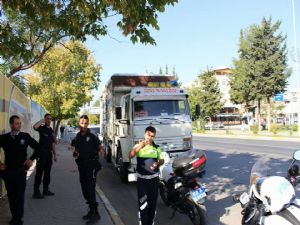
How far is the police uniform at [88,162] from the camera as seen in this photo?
7230 mm

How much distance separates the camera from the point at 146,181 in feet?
20.4

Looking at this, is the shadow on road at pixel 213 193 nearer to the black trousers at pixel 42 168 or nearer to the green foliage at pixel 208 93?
the black trousers at pixel 42 168

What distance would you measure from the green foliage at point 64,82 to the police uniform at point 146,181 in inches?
892

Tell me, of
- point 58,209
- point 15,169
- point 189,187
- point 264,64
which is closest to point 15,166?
point 15,169

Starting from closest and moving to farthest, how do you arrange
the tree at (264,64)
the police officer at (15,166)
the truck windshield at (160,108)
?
1. the police officer at (15,166)
2. the truck windshield at (160,108)
3. the tree at (264,64)

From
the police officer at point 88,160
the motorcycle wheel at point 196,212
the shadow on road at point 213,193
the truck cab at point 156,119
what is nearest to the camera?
the motorcycle wheel at point 196,212

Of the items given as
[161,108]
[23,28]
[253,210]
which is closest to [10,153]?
[253,210]

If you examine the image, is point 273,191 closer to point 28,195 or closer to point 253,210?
point 253,210

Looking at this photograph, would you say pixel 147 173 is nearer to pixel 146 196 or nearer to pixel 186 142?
pixel 146 196

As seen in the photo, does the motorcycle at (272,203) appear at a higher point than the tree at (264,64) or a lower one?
lower

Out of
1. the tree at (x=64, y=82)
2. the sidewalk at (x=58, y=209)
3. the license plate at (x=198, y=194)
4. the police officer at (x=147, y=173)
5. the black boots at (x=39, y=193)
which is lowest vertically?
the sidewalk at (x=58, y=209)

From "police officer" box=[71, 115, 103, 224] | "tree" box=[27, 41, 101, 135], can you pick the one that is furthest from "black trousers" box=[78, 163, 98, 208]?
"tree" box=[27, 41, 101, 135]

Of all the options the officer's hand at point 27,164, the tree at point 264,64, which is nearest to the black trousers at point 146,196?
the officer's hand at point 27,164

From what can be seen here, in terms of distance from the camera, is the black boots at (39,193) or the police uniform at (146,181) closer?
the police uniform at (146,181)
